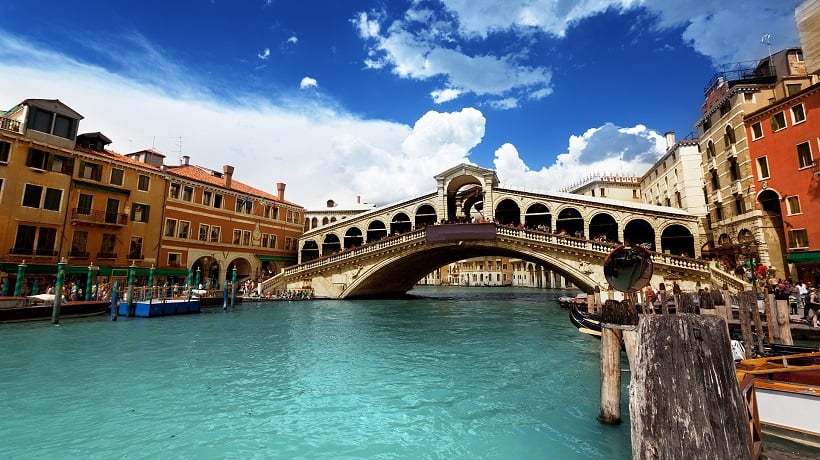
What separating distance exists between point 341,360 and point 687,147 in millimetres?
29884

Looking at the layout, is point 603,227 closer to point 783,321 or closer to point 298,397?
point 783,321

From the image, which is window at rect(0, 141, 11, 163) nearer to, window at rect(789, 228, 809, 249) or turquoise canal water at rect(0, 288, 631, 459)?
turquoise canal water at rect(0, 288, 631, 459)

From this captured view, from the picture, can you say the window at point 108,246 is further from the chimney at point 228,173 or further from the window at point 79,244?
the chimney at point 228,173

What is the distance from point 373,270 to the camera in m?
27.3

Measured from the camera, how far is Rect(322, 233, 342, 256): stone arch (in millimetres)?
35625

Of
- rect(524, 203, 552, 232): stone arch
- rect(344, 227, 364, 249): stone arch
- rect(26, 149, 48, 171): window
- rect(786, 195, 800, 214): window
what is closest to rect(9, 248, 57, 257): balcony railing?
rect(26, 149, 48, 171): window

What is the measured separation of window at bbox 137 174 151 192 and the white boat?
3004 cm

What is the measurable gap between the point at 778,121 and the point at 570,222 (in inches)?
505

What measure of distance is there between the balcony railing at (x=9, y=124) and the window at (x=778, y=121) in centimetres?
3963

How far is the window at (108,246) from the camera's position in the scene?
22.2 meters

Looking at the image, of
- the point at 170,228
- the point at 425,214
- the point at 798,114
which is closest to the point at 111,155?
the point at 170,228

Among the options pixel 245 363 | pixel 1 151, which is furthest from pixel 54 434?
pixel 1 151

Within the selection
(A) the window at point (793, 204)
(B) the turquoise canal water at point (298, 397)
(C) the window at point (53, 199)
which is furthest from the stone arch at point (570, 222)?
(C) the window at point (53, 199)

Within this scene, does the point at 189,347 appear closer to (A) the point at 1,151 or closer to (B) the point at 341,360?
(B) the point at 341,360
